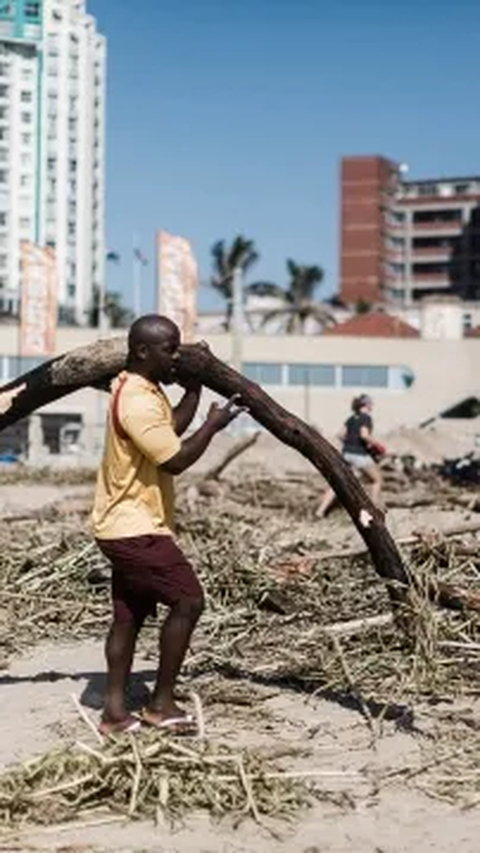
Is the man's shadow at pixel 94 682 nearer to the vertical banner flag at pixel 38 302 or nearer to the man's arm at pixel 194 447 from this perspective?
the man's arm at pixel 194 447

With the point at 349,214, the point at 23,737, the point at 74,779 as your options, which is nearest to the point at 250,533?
the point at 23,737

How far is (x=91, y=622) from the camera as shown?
28.5 ft

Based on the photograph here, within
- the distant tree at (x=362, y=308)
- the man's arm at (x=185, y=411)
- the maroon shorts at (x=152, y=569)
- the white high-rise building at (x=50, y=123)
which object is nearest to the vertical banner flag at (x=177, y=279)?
the white high-rise building at (x=50, y=123)

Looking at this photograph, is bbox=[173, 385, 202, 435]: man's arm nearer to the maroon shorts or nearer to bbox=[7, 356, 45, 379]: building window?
the maroon shorts

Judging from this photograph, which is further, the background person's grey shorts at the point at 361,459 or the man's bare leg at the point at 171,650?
the background person's grey shorts at the point at 361,459

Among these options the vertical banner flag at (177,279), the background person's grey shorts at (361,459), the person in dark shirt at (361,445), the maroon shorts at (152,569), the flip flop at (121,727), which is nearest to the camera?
the flip flop at (121,727)

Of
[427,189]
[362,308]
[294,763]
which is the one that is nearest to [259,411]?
[294,763]

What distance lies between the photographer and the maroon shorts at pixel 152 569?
19.0ft

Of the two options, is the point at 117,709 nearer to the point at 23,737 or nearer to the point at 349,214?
the point at 23,737

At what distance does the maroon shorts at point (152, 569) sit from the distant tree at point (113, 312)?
235 ft

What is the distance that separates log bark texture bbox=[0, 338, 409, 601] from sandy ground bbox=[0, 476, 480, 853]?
978mm

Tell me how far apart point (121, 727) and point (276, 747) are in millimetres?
651

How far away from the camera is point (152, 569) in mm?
5793

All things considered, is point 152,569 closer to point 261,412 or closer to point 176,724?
point 176,724
